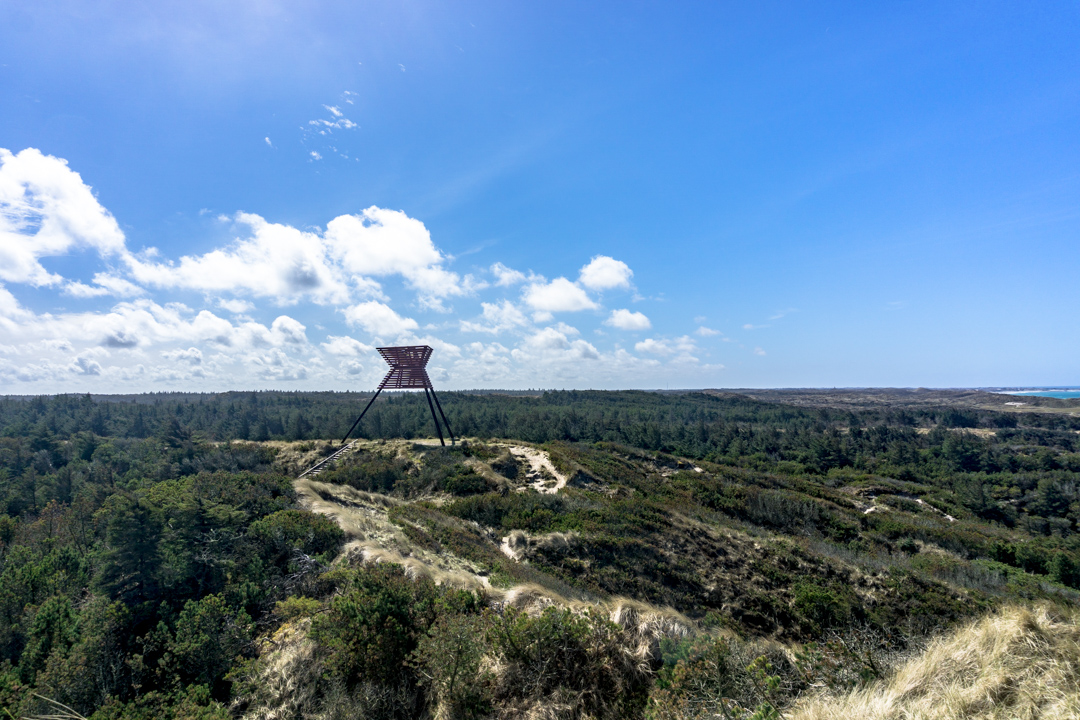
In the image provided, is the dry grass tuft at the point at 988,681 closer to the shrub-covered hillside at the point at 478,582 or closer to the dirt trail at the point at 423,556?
the shrub-covered hillside at the point at 478,582

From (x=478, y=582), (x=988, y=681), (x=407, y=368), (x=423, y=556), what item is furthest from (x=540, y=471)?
(x=988, y=681)

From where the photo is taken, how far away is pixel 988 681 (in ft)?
13.4

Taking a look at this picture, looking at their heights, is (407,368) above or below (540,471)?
above

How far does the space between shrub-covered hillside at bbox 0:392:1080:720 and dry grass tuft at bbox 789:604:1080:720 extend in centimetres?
84

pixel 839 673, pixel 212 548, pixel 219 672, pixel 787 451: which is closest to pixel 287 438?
pixel 212 548

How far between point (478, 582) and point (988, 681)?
34.1ft

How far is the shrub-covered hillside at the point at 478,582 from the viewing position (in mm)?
6902

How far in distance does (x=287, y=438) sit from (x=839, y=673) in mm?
61277

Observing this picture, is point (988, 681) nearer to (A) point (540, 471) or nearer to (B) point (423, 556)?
(B) point (423, 556)

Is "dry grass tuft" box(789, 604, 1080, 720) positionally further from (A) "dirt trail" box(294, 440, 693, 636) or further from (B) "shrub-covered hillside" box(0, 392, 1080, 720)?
(A) "dirt trail" box(294, 440, 693, 636)

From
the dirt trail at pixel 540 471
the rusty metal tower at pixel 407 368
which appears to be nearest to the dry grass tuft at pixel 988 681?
the dirt trail at pixel 540 471

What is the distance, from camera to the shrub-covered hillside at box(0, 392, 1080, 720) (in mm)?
6902

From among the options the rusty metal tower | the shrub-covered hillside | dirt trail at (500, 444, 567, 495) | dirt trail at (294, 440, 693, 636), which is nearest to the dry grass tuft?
the shrub-covered hillside

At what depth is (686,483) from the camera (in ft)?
124
